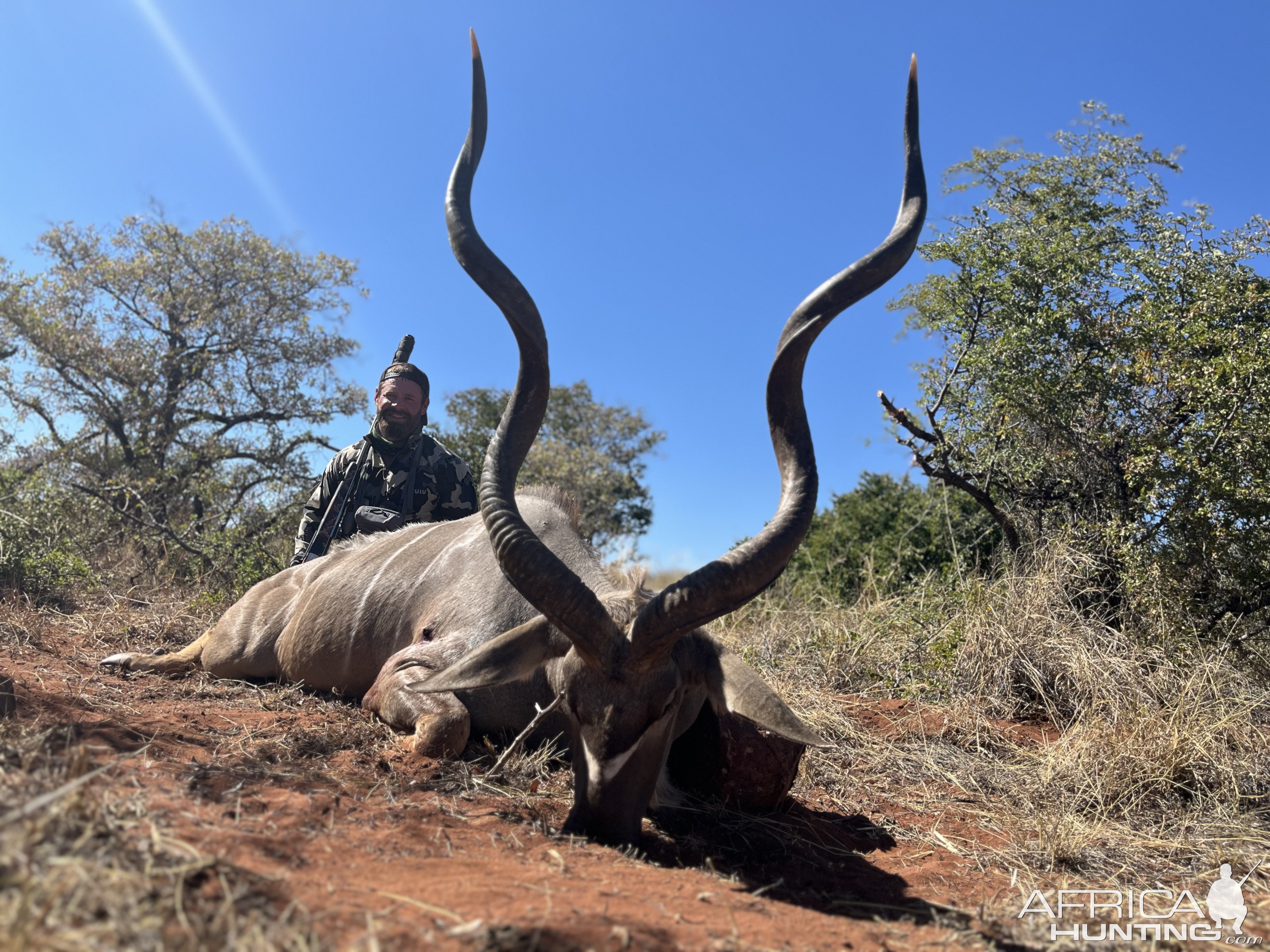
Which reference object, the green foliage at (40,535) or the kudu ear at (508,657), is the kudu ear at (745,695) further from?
the green foliage at (40,535)

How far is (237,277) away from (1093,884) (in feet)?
42.5

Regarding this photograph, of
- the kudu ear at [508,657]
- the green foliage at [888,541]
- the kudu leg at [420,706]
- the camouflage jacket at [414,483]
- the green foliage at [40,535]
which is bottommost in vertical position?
the kudu leg at [420,706]

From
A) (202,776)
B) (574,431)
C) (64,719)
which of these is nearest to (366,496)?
(64,719)

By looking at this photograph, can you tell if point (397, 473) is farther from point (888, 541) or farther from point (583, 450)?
point (583, 450)

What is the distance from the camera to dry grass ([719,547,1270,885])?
365 cm

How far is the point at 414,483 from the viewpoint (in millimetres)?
6805

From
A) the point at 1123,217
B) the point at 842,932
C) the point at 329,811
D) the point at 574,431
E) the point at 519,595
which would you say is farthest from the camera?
the point at 574,431

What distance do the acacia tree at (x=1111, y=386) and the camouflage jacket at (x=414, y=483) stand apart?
11.1 feet

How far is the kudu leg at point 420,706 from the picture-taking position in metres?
3.75

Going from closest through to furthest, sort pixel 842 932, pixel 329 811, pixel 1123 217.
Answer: pixel 842 932 < pixel 329 811 < pixel 1123 217

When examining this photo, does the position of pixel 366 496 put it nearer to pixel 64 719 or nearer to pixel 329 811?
pixel 64 719

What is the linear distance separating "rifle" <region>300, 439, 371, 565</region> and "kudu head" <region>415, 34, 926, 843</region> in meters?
3.50

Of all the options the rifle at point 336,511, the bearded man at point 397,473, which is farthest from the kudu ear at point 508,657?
the rifle at point 336,511

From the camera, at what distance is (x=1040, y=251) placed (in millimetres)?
→ 7219
